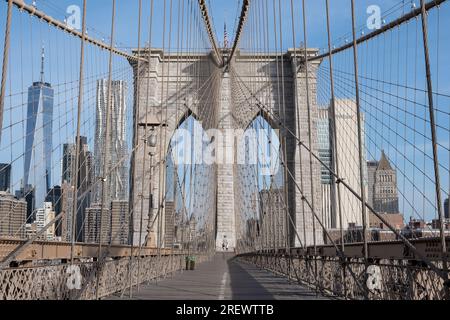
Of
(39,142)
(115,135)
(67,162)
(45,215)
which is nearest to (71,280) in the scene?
(39,142)

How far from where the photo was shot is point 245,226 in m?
37.0

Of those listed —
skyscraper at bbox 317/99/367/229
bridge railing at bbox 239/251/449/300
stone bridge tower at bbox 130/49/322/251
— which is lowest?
bridge railing at bbox 239/251/449/300

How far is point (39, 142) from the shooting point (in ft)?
48.9

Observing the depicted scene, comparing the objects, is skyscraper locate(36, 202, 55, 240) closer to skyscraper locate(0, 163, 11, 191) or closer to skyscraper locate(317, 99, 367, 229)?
skyscraper locate(0, 163, 11, 191)

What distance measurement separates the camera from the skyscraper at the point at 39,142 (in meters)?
14.6

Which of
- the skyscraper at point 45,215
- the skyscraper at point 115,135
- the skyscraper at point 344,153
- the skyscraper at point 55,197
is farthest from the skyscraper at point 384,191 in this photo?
the skyscraper at point 45,215

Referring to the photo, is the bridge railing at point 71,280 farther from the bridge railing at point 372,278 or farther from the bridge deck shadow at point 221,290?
the bridge railing at point 372,278

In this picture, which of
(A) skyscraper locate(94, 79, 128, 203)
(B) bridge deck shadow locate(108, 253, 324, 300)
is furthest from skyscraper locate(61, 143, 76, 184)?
(B) bridge deck shadow locate(108, 253, 324, 300)

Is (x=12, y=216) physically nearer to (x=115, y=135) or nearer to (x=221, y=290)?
(x=221, y=290)

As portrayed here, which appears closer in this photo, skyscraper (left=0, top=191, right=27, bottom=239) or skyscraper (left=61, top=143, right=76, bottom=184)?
skyscraper (left=0, top=191, right=27, bottom=239)

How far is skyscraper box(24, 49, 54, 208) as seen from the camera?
1457cm
